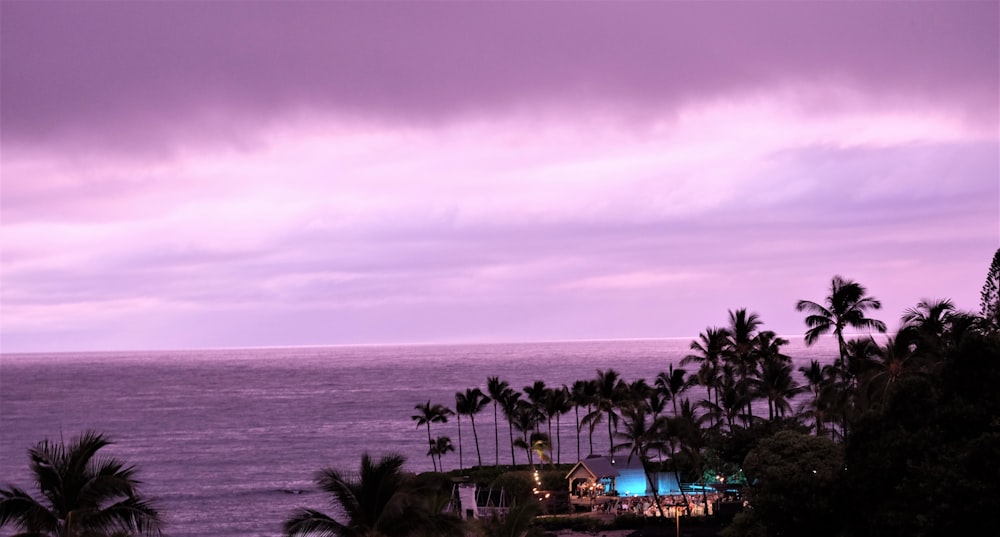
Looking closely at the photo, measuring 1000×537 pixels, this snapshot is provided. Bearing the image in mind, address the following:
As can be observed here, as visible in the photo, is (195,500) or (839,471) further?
(195,500)

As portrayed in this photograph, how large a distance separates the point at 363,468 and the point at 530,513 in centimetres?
839

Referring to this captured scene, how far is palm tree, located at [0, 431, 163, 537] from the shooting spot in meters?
20.0

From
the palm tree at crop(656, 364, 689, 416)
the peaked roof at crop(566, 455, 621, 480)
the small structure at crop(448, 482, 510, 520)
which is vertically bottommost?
the small structure at crop(448, 482, 510, 520)

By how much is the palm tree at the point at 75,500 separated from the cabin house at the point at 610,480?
5516 cm

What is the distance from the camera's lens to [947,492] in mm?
23406

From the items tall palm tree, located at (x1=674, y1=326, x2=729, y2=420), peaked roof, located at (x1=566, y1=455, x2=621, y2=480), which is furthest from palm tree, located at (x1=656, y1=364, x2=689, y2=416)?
peaked roof, located at (x1=566, y1=455, x2=621, y2=480)

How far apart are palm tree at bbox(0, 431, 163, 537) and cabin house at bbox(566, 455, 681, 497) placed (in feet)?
181

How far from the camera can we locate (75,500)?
2003cm

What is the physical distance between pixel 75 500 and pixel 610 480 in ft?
190

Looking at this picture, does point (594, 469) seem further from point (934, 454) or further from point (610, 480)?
point (934, 454)

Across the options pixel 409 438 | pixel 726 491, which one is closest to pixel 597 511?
pixel 726 491

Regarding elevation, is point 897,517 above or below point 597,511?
above

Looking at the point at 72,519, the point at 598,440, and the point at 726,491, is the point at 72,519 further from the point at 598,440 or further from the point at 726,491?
the point at 598,440

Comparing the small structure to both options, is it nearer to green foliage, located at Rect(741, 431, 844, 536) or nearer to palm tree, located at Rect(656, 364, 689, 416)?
palm tree, located at Rect(656, 364, 689, 416)
